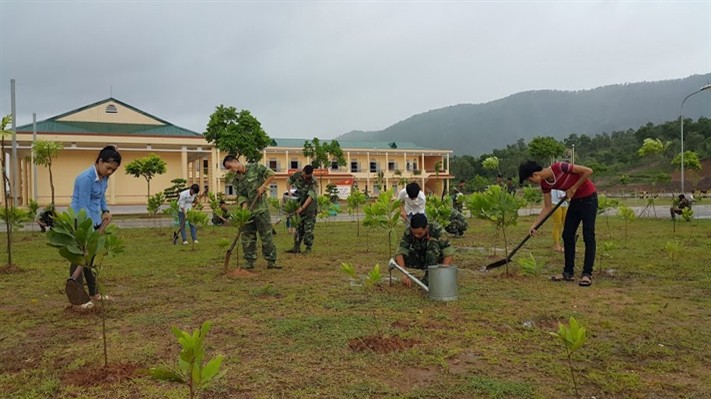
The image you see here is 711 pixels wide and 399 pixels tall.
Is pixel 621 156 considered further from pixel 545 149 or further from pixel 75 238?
pixel 75 238

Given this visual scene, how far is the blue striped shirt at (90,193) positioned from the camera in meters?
5.15

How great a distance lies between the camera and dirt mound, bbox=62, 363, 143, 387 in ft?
10.6

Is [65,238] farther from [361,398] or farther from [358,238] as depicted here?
[358,238]

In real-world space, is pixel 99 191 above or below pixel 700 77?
below

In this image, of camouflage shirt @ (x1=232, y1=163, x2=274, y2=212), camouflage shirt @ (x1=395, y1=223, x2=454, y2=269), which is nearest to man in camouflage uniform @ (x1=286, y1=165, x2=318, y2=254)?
camouflage shirt @ (x1=232, y1=163, x2=274, y2=212)

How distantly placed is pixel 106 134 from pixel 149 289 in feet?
104

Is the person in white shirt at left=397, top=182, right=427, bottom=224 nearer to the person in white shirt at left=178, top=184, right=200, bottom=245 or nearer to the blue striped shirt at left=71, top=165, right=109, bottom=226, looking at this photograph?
the blue striped shirt at left=71, top=165, right=109, bottom=226

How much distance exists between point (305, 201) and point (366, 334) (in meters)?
5.50

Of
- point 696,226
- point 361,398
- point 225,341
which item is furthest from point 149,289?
point 696,226

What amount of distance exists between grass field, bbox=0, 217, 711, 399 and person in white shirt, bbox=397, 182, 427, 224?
1170mm

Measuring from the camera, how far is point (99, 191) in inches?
211

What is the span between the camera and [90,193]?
5234 mm

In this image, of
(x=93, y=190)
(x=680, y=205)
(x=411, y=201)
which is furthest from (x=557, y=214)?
(x=680, y=205)

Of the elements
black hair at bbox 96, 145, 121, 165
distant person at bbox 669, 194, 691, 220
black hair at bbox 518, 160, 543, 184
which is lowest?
distant person at bbox 669, 194, 691, 220
